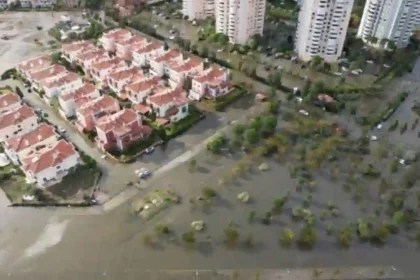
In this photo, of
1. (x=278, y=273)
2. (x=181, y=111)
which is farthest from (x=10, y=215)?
(x=278, y=273)

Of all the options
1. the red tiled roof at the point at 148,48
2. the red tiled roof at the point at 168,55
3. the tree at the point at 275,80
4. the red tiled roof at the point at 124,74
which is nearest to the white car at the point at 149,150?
the red tiled roof at the point at 124,74

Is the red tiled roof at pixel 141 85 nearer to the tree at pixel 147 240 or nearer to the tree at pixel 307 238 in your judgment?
the tree at pixel 147 240

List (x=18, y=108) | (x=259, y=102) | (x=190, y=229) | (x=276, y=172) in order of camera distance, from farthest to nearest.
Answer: (x=259, y=102) < (x=18, y=108) < (x=276, y=172) < (x=190, y=229)

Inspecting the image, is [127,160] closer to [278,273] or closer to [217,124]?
[217,124]

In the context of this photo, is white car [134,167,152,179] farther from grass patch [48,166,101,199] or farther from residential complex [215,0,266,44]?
residential complex [215,0,266,44]

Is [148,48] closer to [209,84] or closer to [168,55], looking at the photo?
[168,55]

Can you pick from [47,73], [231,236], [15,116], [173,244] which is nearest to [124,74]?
[47,73]
